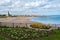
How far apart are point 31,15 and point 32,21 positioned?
0.34 meters

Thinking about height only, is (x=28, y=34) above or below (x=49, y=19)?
below

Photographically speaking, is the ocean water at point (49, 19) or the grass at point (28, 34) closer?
the grass at point (28, 34)

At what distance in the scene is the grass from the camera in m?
8.87

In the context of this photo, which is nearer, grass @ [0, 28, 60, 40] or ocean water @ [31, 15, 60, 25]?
grass @ [0, 28, 60, 40]

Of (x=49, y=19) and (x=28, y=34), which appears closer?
(x=28, y=34)

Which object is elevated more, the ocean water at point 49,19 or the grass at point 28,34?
the ocean water at point 49,19

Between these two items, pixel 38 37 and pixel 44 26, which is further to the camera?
pixel 44 26

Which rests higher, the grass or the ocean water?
the ocean water

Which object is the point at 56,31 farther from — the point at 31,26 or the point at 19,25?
the point at 19,25

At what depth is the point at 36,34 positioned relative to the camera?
9.17 meters

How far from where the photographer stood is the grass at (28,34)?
8.87m

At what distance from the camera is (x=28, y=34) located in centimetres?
909

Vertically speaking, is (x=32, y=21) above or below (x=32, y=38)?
above

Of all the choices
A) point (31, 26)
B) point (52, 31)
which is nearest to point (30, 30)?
point (31, 26)
